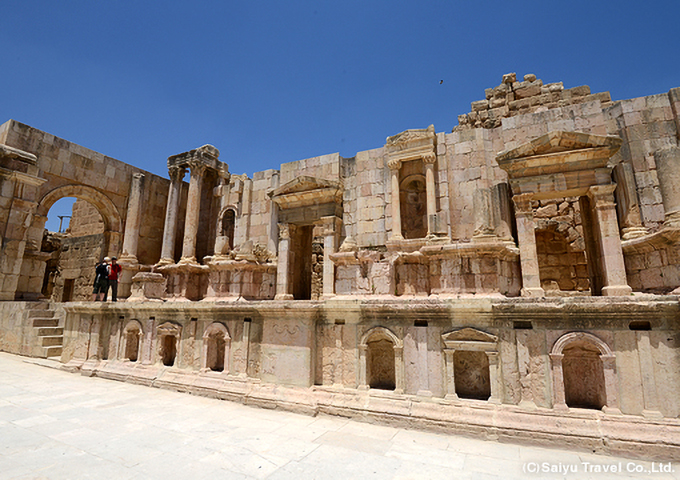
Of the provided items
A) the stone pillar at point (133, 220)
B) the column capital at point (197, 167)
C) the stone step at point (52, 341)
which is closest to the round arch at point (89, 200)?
the stone pillar at point (133, 220)

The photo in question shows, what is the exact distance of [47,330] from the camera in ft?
34.7

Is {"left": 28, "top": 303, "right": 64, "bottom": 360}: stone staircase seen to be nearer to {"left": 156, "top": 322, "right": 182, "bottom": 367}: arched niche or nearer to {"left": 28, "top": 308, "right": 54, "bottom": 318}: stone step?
{"left": 28, "top": 308, "right": 54, "bottom": 318}: stone step

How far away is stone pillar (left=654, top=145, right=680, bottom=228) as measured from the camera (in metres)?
6.72

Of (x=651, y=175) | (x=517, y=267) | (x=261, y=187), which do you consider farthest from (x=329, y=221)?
(x=651, y=175)

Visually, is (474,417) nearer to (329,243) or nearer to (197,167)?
(329,243)

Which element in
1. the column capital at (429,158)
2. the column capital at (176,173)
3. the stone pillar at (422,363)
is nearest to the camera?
the stone pillar at (422,363)

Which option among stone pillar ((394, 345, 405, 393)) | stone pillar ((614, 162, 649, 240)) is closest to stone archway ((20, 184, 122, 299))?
stone pillar ((394, 345, 405, 393))

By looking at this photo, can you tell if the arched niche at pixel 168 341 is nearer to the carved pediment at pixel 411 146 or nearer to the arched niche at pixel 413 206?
the arched niche at pixel 413 206

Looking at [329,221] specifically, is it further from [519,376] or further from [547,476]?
[547,476]

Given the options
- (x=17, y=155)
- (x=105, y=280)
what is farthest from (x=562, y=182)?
(x=17, y=155)

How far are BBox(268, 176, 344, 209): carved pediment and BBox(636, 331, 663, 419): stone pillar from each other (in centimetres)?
769

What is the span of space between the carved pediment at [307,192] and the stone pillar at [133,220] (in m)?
6.96

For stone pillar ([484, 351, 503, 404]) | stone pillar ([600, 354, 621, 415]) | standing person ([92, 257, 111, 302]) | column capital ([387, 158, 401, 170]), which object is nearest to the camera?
stone pillar ([600, 354, 621, 415])

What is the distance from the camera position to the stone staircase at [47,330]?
10.2m
